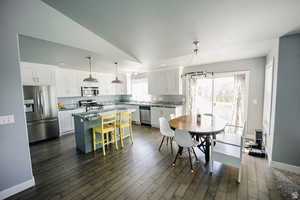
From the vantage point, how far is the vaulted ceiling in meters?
1.47

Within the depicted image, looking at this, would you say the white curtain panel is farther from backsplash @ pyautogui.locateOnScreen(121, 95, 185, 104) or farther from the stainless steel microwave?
the stainless steel microwave

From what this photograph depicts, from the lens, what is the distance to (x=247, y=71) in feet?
12.1

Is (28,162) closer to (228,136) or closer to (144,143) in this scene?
(144,143)

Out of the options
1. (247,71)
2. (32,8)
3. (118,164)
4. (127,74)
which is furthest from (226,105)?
(32,8)

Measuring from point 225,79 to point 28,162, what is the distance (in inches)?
203

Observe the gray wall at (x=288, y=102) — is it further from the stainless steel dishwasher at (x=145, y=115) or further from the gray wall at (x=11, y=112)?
the gray wall at (x=11, y=112)

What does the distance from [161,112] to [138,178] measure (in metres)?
2.87

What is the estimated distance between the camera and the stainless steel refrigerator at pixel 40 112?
350 centimetres

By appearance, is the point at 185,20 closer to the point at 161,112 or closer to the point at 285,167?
the point at 285,167

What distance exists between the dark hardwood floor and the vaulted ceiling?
2.40 m

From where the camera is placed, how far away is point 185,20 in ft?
5.76

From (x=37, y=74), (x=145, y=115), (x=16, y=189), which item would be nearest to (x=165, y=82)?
(x=145, y=115)

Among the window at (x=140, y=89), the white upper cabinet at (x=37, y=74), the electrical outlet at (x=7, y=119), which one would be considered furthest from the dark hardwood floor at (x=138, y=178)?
the window at (x=140, y=89)

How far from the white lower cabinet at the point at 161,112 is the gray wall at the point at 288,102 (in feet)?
8.74
